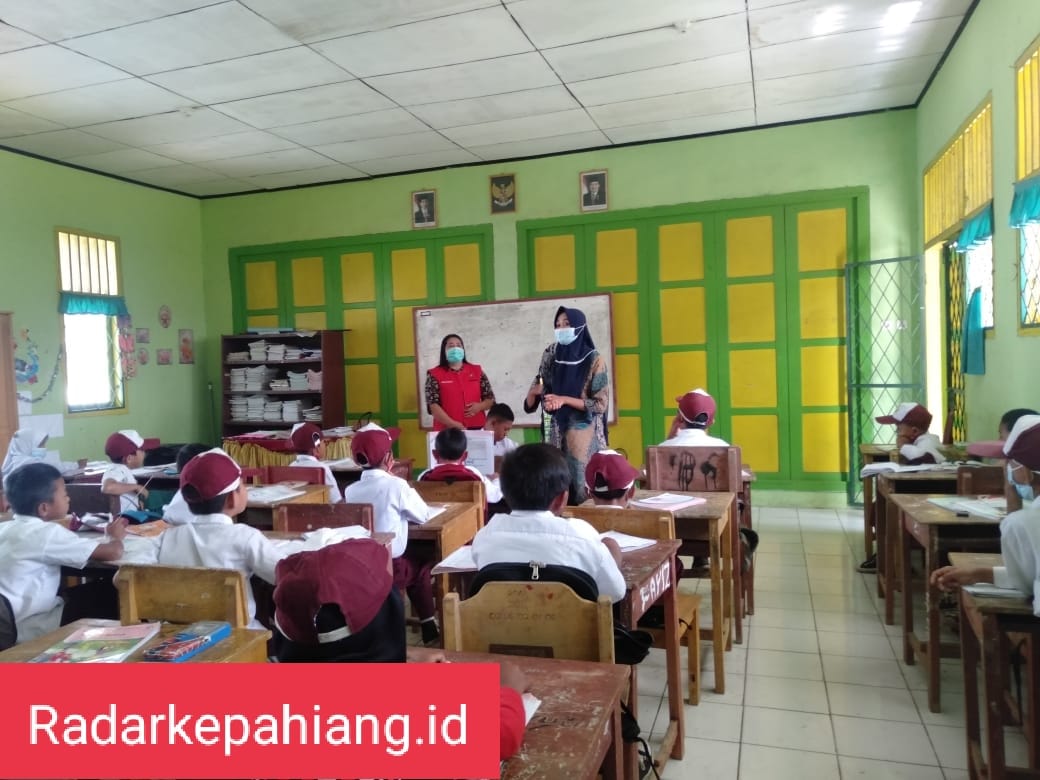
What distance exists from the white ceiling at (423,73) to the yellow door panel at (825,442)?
2.49m

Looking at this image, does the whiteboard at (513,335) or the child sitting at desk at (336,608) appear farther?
the whiteboard at (513,335)

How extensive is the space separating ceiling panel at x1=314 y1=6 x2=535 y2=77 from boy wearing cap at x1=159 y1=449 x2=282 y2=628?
9.39 feet

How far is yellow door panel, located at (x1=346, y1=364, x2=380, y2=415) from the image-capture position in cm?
739

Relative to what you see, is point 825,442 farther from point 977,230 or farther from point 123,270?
point 123,270

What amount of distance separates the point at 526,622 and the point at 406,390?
5.79m

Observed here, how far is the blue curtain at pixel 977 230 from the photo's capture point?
3928 millimetres

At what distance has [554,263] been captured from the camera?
6.75m

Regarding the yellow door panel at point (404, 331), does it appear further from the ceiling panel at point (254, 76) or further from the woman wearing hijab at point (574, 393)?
the woman wearing hijab at point (574, 393)

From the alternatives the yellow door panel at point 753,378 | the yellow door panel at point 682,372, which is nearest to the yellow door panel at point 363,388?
the yellow door panel at point 682,372

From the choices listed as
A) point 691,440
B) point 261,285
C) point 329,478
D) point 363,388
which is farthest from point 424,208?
point 691,440

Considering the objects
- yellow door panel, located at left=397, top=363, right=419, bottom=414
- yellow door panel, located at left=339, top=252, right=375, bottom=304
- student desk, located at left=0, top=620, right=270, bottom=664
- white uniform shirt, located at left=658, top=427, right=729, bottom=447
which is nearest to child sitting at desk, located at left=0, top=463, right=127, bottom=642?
student desk, located at left=0, top=620, right=270, bottom=664

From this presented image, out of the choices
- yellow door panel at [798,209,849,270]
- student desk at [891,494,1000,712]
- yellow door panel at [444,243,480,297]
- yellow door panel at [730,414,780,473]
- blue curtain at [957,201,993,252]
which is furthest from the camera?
yellow door panel at [444,243,480,297]

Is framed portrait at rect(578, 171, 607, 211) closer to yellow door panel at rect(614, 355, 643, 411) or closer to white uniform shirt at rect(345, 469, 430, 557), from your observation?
yellow door panel at rect(614, 355, 643, 411)

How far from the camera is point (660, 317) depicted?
6.49 m
